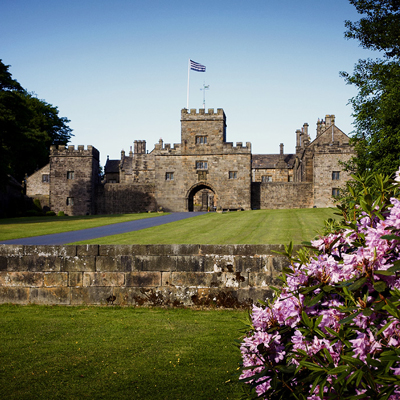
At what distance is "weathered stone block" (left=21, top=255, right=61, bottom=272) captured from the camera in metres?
8.92

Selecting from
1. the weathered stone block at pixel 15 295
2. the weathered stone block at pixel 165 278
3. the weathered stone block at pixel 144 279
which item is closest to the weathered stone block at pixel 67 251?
the weathered stone block at pixel 15 295

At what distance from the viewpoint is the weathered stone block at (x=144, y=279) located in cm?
862

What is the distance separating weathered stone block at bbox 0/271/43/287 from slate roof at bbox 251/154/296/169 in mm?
64207

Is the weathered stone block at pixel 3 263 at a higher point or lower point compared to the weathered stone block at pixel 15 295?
higher

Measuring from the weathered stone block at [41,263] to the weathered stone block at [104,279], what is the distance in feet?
2.30

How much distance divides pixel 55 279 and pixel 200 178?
40141 mm

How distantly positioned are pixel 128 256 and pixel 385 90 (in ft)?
57.0

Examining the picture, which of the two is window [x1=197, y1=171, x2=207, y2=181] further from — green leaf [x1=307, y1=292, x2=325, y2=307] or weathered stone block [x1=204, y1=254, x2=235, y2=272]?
green leaf [x1=307, y1=292, x2=325, y2=307]

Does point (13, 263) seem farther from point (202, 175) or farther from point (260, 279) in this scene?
point (202, 175)

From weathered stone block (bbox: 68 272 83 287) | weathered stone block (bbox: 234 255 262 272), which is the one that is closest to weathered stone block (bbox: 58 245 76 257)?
weathered stone block (bbox: 68 272 83 287)

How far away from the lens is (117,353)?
6.14 meters

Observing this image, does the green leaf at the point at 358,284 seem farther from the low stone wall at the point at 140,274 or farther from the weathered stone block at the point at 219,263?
the weathered stone block at the point at 219,263

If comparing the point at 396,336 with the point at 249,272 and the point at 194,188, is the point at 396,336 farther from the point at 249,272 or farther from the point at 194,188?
the point at 194,188

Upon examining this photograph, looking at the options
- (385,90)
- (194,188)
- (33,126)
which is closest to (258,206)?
(194,188)
